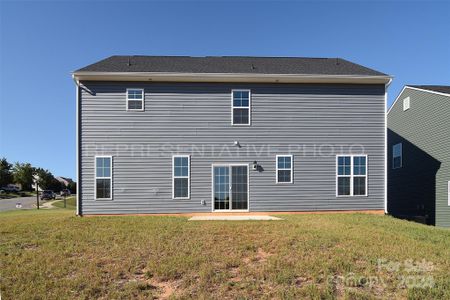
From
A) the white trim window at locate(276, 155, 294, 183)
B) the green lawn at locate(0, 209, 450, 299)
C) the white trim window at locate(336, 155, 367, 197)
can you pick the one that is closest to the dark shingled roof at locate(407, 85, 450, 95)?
the white trim window at locate(336, 155, 367, 197)

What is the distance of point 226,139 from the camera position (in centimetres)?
1248

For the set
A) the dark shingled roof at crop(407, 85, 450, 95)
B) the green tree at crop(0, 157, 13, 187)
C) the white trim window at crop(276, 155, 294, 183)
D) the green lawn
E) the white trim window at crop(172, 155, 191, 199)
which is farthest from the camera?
the green tree at crop(0, 157, 13, 187)

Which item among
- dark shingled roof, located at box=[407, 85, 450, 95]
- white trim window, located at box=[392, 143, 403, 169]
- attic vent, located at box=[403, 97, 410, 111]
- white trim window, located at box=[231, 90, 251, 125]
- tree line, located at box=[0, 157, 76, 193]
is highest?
dark shingled roof, located at box=[407, 85, 450, 95]

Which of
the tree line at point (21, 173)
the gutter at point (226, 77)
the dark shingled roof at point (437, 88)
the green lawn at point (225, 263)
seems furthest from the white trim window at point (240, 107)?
the tree line at point (21, 173)

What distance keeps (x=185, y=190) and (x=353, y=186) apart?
21.8 feet

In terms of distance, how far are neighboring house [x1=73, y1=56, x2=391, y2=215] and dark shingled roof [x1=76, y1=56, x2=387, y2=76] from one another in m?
0.14

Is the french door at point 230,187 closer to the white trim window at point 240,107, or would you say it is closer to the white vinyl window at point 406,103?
the white trim window at point 240,107

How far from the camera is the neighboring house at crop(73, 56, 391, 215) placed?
12.1 metres

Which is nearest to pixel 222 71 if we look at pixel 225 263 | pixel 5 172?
pixel 225 263

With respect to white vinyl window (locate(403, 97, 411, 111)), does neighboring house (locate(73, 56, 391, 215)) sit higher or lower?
lower

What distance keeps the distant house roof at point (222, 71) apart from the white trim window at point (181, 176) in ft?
10.2

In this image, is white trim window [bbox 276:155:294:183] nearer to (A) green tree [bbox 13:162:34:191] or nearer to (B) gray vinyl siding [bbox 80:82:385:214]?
(B) gray vinyl siding [bbox 80:82:385:214]

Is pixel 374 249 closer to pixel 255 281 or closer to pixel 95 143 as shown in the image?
pixel 255 281

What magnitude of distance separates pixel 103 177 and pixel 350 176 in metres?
9.63
